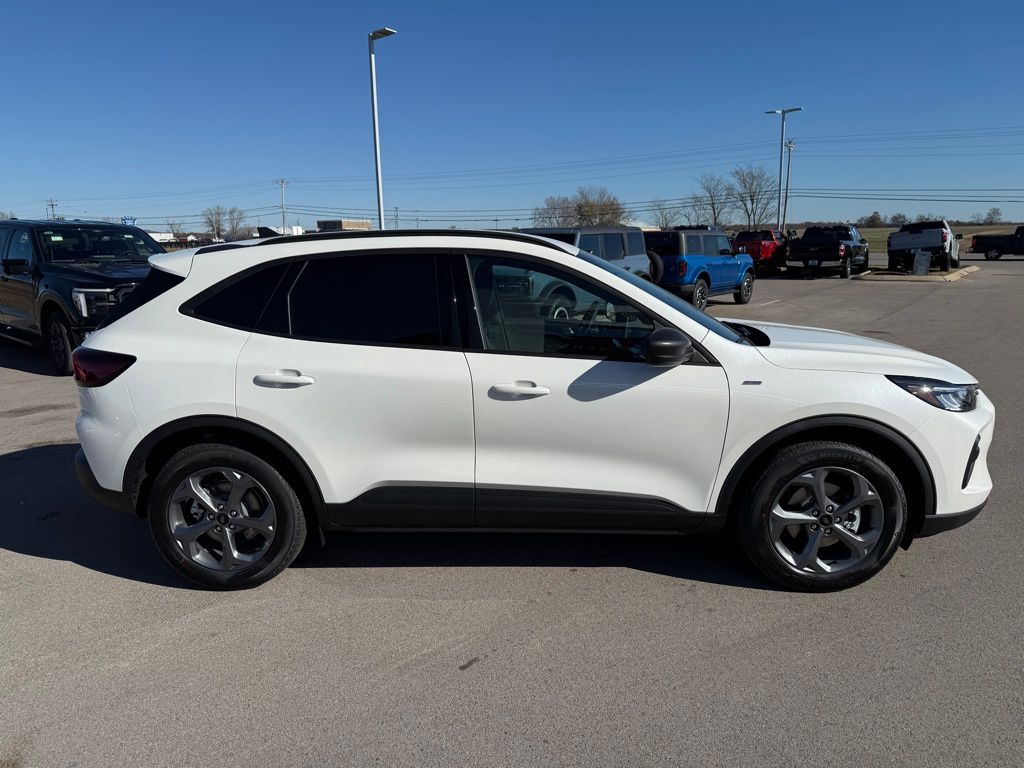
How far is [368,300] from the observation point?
361 centimetres

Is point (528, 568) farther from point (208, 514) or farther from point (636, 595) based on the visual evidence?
point (208, 514)

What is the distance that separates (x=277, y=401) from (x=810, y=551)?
263 cm

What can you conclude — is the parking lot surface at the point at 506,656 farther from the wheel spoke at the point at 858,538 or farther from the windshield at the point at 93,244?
the windshield at the point at 93,244

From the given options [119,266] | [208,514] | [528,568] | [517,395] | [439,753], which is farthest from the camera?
[119,266]

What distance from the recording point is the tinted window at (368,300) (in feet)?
11.7

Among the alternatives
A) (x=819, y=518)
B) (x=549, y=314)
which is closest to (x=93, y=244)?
(x=549, y=314)

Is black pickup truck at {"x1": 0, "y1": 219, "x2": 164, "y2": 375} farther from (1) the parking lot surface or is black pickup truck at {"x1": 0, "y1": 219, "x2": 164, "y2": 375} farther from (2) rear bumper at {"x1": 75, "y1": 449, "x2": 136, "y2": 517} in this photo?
(2) rear bumper at {"x1": 75, "y1": 449, "x2": 136, "y2": 517}

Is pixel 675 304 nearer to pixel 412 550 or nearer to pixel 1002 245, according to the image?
pixel 412 550

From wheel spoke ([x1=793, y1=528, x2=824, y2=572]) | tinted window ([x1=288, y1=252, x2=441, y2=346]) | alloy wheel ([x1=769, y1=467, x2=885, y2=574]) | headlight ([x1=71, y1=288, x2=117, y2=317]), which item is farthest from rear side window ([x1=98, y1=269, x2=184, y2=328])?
headlight ([x1=71, y1=288, x2=117, y2=317])

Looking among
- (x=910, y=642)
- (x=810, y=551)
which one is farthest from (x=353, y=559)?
(x=910, y=642)

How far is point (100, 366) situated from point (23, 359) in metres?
8.72

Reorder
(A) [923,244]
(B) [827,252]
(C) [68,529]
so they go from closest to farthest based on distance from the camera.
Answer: (C) [68,529] < (B) [827,252] < (A) [923,244]

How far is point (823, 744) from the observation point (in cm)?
257

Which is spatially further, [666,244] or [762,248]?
[762,248]
